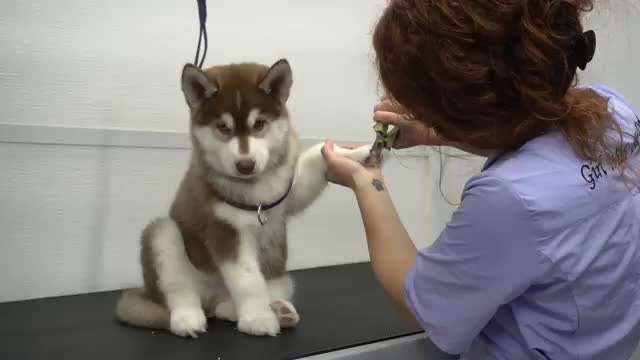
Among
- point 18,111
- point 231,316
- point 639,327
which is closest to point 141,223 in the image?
point 18,111

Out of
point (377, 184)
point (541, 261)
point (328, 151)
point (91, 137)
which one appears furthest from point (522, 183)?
point (91, 137)

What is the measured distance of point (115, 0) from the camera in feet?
4.31

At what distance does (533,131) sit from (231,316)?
24.6 inches

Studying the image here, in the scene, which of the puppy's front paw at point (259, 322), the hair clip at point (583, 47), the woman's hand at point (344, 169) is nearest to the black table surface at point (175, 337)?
the puppy's front paw at point (259, 322)

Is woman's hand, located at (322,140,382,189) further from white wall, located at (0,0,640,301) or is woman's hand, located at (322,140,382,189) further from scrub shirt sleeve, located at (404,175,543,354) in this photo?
white wall, located at (0,0,640,301)

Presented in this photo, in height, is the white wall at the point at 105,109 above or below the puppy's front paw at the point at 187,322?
above

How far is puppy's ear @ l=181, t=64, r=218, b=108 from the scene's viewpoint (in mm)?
908

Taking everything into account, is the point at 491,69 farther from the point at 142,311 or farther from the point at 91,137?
the point at 91,137

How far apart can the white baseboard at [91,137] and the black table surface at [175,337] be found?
0.35 meters

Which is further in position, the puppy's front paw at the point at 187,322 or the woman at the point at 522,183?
the puppy's front paw at the point at 187,322

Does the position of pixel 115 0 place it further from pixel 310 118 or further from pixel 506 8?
pixel 506 8

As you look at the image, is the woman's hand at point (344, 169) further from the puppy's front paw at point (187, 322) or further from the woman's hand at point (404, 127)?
the puppy's front paw at point (187, 322)

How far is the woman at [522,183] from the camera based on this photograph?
623mm

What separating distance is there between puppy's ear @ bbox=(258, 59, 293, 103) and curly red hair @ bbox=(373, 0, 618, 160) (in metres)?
0.28
